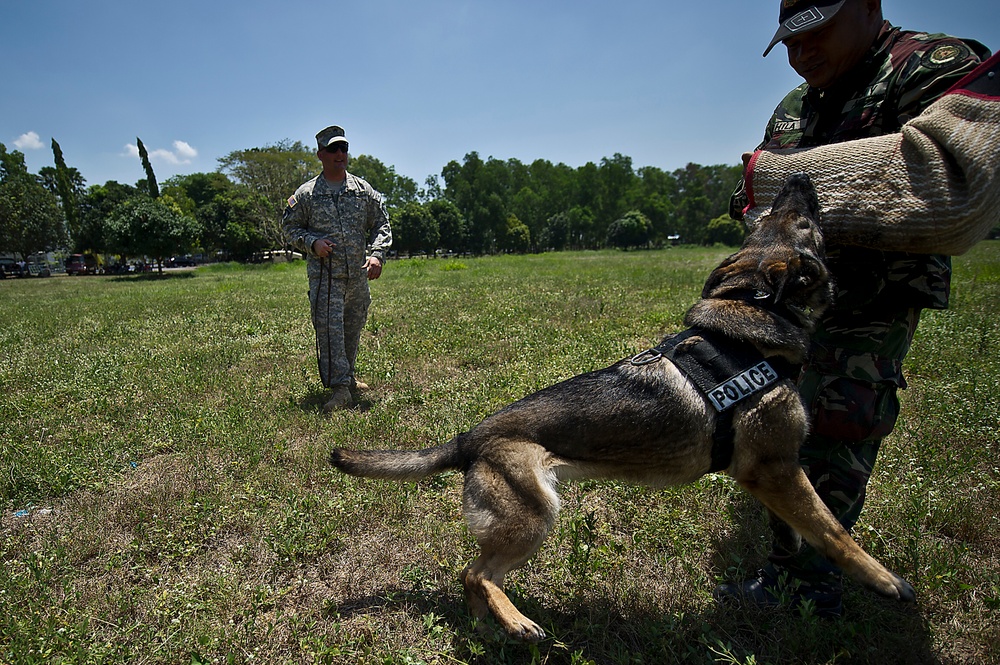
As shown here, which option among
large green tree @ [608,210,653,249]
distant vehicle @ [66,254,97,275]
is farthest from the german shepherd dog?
large green tree @ [608,210,653,249]

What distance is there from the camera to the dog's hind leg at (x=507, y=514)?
7.66ft

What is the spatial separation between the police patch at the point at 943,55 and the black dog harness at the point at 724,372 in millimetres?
1408

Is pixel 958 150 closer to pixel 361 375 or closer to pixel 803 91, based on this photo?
pixel 803 91

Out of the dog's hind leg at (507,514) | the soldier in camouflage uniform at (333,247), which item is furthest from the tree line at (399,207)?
the dog's hind leg at (507,514)

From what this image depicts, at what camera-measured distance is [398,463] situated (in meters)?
2.56

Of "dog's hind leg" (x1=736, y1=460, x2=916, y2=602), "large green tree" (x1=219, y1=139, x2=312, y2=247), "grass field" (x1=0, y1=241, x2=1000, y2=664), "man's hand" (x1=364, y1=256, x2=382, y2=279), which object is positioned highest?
"large green tree" (x1=219, y1=139, x2=312, y2=247)

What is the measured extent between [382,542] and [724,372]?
2.31 metres

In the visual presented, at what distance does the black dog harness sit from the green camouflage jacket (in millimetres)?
535

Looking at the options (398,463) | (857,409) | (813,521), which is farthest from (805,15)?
(398,463)

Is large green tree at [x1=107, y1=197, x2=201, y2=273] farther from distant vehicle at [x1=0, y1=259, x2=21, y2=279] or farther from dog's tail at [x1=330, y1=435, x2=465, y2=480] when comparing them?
dog's tail at [x1=330, y1=435, x2=465, y2=480]

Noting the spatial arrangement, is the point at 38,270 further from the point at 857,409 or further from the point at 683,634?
the point at 857,409

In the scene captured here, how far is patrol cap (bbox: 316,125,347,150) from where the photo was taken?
5141 millimetres

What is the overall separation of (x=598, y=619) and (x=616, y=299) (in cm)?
1016

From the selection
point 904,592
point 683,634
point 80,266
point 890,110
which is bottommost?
point 683,634
